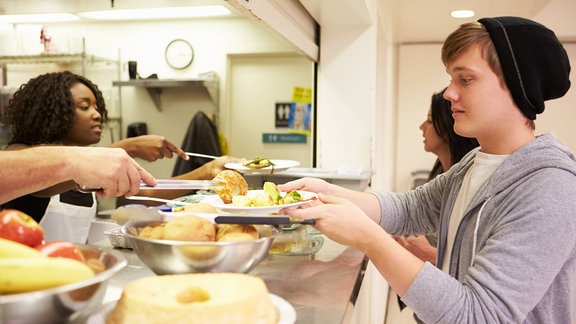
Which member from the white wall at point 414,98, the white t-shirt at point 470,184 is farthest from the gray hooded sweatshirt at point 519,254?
the white wall at point 414,98

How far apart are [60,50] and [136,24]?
83 cm

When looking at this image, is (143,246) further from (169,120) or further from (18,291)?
(169,120)

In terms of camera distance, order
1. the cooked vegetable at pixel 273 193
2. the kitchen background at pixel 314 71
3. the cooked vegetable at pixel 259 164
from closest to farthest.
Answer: the cooked vegetable at pixel 273 193
the cooked vegetable at pixel 259 164
the kitchen background at pixel 314 71

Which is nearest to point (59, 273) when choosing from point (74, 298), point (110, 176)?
point (74, 298)

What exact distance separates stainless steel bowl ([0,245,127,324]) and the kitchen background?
205cm

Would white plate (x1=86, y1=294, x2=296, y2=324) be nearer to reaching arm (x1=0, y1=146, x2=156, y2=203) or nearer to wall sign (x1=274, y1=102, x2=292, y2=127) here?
reaching arm (x1=0, y1=146, x2=156, y2=203)

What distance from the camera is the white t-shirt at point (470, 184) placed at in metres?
1.36

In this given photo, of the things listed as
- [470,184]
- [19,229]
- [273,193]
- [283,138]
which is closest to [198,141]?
[283,138]

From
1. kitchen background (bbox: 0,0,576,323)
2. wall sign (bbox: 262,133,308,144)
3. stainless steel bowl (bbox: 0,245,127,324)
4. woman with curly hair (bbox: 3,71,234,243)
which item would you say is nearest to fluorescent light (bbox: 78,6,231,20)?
kitchen background (bbox: 0,0,576,323)

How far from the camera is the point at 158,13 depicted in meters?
Answer: 4.44

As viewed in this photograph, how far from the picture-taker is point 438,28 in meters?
Answer: 4.93

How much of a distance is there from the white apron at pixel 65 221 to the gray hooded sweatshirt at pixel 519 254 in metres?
1.70

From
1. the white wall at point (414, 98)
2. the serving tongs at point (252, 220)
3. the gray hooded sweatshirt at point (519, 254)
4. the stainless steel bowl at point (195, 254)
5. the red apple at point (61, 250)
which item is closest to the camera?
the red apple at point (61, 250)

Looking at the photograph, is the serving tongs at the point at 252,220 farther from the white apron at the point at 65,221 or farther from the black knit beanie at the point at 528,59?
the white apron at the point at 65,221
